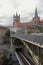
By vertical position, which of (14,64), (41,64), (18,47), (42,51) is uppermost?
(42,51)

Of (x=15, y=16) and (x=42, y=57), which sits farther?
(x=15, y=16)

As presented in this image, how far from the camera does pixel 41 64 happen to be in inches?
235

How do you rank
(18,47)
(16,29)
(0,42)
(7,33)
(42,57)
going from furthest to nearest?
(16,29), (7,33), (0,42), (18,47), (42,57)

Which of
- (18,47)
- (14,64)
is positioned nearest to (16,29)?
(18,47)

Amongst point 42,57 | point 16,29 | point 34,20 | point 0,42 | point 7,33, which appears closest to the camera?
point 42,57

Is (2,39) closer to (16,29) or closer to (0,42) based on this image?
(0,42)

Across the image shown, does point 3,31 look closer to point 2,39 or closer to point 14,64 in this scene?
point 2,39

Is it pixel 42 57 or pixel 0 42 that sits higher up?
pixel 42 57

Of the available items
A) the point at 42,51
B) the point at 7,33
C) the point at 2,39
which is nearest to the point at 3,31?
the point at 7,33

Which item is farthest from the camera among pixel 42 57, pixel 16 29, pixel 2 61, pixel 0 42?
pixel 16 29

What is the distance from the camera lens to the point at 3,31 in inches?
2434

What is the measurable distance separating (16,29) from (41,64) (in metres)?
67.2

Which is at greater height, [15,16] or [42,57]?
[15,16]

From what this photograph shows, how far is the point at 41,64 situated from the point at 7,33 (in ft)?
174
